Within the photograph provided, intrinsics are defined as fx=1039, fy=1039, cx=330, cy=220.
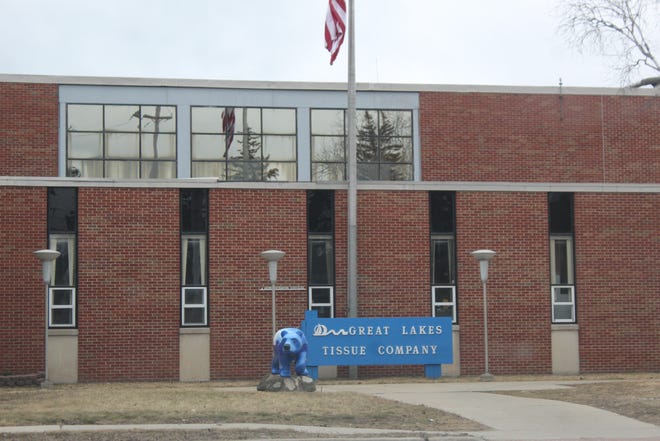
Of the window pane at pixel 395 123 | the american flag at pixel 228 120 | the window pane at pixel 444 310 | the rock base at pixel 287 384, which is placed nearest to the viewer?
the rock base at pixel 287 384

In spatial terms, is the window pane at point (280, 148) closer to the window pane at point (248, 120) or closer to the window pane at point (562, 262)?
the window pane at point (248, 120)

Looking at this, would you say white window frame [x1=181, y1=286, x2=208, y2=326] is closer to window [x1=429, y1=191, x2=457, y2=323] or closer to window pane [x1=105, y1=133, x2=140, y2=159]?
window [x1=429, y1=191, x2=457, y2=323]

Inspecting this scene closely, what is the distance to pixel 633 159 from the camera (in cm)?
3039

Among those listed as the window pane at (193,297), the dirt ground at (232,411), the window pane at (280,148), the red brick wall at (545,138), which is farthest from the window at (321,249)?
the dirt ground at (232,411)

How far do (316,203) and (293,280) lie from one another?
2.11 meters

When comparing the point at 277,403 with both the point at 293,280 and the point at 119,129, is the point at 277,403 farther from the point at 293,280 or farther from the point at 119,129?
the point at 119,129

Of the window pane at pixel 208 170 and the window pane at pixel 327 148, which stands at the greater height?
the window pane at pixel 327 148

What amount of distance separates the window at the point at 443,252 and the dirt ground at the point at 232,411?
7.73 metres

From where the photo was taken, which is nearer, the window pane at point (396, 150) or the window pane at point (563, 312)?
the window pane at point (563, 312)

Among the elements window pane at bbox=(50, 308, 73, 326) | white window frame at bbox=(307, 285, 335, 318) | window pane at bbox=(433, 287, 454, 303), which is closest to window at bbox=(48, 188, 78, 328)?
window pane at bbox=(50, 308, 73, 326)

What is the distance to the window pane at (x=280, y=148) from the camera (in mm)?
32219

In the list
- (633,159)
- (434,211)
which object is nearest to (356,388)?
(434,211)

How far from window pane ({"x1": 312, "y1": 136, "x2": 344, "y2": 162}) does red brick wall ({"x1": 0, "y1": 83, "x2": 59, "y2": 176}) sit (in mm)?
7795

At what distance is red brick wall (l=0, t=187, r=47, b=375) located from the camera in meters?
24.8
